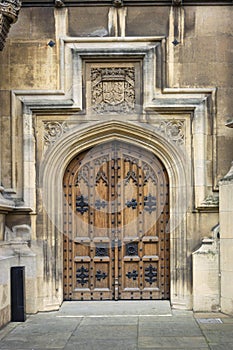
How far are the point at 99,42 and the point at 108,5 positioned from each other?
68 cm

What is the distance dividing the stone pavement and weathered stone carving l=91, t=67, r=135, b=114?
3.42 metres

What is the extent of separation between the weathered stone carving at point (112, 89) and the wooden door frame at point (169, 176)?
0.33m

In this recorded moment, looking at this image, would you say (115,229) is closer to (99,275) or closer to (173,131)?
(99,275)

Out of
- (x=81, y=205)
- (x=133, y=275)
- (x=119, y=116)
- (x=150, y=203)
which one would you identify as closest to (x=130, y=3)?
(x=119, y=116)

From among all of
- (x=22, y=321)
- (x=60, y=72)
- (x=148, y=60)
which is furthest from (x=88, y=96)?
(x=22, y=321)

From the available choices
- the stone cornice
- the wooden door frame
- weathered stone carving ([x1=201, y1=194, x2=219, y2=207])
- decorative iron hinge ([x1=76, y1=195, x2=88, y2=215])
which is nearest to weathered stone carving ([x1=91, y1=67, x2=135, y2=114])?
the wooden door frame

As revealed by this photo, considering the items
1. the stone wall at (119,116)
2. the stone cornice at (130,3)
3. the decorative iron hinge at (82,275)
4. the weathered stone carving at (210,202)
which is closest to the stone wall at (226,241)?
the weathered stone carving at (210,202)

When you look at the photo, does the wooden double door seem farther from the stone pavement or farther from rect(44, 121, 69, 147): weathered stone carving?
rect(44, 121, 69, 147): weathered stone carving

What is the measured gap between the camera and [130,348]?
21.1ft

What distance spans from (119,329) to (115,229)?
207cm

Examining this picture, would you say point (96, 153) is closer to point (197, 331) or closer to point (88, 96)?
point (88, 96)

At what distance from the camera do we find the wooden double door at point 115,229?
9.05 m

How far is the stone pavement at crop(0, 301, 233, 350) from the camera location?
6594 millimetres

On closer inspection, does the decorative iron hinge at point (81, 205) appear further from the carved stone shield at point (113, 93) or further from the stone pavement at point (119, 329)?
the carved stone shield at point (113, 93)
